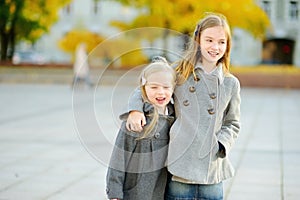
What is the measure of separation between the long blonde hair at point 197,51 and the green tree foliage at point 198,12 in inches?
995

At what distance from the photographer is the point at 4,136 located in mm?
10820

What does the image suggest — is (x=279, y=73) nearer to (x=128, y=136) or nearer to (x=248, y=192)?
(x=248, y=192)

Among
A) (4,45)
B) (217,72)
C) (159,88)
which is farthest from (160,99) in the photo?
(4,45)

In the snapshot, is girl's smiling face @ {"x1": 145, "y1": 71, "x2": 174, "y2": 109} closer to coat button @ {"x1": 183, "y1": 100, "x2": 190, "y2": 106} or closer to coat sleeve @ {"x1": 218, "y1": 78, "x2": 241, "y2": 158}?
coat button @ {"x1": 183, "y1": 100, "x2": 190, "y2": 106}

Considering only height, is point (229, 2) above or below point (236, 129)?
above

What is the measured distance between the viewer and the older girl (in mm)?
3475

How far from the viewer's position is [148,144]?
344 centimetres

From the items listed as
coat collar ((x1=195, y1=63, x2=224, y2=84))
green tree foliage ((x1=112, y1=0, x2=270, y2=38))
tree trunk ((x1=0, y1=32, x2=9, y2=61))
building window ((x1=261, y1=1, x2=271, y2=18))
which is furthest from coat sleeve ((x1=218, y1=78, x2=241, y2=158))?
building window ((x1=261, y1=1, x2=271, y2=18))

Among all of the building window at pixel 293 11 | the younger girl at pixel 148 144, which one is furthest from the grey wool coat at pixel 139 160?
the building window at pixel 293 11

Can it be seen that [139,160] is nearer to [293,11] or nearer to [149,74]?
[149,74]

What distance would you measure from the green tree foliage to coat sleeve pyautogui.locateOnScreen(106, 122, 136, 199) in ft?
84.0

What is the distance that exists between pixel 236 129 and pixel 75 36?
34846mm

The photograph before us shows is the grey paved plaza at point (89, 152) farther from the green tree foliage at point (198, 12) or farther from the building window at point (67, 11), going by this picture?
the building window at point (67, 11)

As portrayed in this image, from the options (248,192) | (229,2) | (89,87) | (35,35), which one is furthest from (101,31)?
(248,192)
